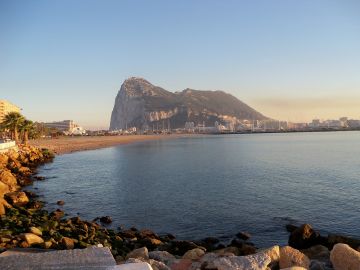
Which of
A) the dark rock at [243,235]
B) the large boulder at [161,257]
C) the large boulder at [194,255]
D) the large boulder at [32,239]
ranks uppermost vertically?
the large boulder at [32,239]

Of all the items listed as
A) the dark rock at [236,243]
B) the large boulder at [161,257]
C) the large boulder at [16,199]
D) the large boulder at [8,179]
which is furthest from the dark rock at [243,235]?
the large boulder at [8,179]

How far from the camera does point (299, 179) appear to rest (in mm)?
A: 44156

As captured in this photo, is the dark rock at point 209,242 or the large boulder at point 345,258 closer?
the large boulder at point 345,258

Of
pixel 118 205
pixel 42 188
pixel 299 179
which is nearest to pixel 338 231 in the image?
pixel 118 205

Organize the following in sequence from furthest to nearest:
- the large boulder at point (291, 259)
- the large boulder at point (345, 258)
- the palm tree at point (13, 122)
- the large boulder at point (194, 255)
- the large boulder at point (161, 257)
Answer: the palm tree at point (13, 122) < the large boulder at point (194, 255) < the large boulder at point (161, 257) < the large boulder at point (291, 259) < the large boulder at point (345, 258)

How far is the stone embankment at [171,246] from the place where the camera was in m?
10.8

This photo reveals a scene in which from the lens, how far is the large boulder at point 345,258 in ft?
35.1

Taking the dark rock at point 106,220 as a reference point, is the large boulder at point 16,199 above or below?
above

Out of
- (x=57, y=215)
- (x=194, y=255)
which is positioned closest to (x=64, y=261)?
(x=194, y=255)

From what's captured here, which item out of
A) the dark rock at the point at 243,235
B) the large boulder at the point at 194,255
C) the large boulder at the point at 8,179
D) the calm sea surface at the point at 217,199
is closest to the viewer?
the large boulder at the point at 194,255

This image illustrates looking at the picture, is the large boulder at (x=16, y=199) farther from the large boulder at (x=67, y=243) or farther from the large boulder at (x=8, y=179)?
the large boulder at (x=67, y=243)

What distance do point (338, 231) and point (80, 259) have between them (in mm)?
18475

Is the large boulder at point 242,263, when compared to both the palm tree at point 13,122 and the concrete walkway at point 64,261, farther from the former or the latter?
the palm tree at point 13,122

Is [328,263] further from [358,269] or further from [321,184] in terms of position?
[321,184]
